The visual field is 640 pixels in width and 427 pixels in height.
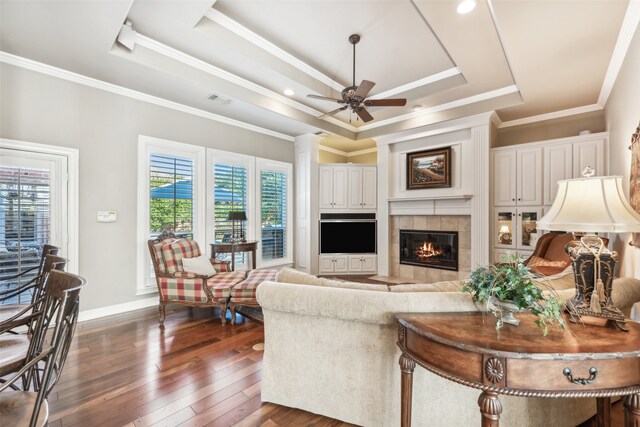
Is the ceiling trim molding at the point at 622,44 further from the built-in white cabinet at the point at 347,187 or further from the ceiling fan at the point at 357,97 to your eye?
the built-in white cabinet at the point at 347,187

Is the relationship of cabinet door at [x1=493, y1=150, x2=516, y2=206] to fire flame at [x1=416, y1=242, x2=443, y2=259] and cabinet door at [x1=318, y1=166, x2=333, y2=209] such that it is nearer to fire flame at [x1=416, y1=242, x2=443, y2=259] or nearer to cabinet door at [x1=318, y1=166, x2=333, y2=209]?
fire flame at [x1=416, y1=242, x2=443, y2=259]

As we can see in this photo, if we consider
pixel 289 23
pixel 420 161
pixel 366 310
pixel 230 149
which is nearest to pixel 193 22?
pixel 289 23

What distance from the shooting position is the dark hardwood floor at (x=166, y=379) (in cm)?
185

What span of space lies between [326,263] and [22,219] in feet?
14.9

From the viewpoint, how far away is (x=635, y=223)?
1.37 m

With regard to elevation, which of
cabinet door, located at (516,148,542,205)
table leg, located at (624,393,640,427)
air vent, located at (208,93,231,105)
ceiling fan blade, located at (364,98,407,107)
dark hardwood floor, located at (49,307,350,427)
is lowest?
dark hardwood floor, located at (49,307,350,427)

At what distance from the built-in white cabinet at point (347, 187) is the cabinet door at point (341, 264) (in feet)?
3.36

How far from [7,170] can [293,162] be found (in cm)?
418

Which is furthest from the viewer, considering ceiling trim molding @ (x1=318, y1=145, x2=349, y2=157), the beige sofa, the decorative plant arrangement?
ceiling trim molding @ (x1=318, y1=145, x2=349, y2=157)

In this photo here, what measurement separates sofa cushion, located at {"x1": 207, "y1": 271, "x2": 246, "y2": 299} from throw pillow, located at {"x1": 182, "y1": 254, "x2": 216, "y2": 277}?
0.34 feet

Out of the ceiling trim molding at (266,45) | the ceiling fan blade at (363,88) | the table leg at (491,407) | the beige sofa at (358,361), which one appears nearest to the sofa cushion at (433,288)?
the beige sofa at (358,361)

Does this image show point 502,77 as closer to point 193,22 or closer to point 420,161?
point 420,161

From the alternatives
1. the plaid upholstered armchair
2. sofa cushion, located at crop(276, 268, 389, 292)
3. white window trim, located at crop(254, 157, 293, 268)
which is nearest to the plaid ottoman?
the plaid upholstered armchair

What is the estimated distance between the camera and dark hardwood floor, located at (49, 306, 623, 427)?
184 cm
